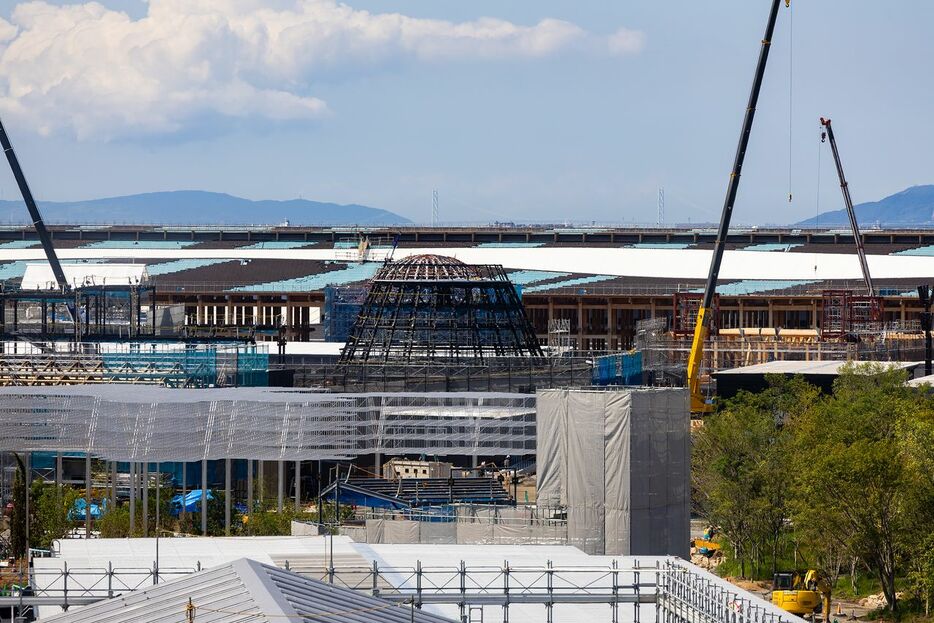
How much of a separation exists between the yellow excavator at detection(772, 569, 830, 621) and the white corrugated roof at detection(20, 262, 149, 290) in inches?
2357

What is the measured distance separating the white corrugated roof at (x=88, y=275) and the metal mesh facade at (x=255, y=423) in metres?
39.1

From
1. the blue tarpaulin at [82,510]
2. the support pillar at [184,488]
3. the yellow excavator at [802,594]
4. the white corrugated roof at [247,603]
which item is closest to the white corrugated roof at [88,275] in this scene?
the support pillar at [184,488]

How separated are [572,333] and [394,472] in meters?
72.1

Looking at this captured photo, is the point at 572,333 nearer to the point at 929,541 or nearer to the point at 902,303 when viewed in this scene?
the point at 902,303

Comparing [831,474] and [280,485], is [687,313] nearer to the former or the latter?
[280,485]

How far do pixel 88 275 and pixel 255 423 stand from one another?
57.0 meters

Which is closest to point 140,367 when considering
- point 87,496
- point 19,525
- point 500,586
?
point 87,496

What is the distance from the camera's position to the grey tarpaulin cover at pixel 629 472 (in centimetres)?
5034

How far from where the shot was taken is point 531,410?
73125 millimetres

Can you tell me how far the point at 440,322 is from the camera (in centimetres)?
8800

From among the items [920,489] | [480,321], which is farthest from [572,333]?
[920,489]

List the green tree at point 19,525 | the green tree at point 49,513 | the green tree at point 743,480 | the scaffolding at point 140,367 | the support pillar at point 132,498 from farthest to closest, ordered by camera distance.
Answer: the scaffolding at point 140,367, the green tree at point 743,480, the support pillar at point 132,498, the green tree at point 49,513, the green tree at point 19,525

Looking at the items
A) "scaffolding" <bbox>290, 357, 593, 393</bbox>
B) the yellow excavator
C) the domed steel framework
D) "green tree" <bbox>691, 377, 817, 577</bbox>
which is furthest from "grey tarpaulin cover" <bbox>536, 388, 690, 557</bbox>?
the domed steel framework

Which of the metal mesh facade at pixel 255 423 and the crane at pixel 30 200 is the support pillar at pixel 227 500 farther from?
the crane at pixel 30 200
